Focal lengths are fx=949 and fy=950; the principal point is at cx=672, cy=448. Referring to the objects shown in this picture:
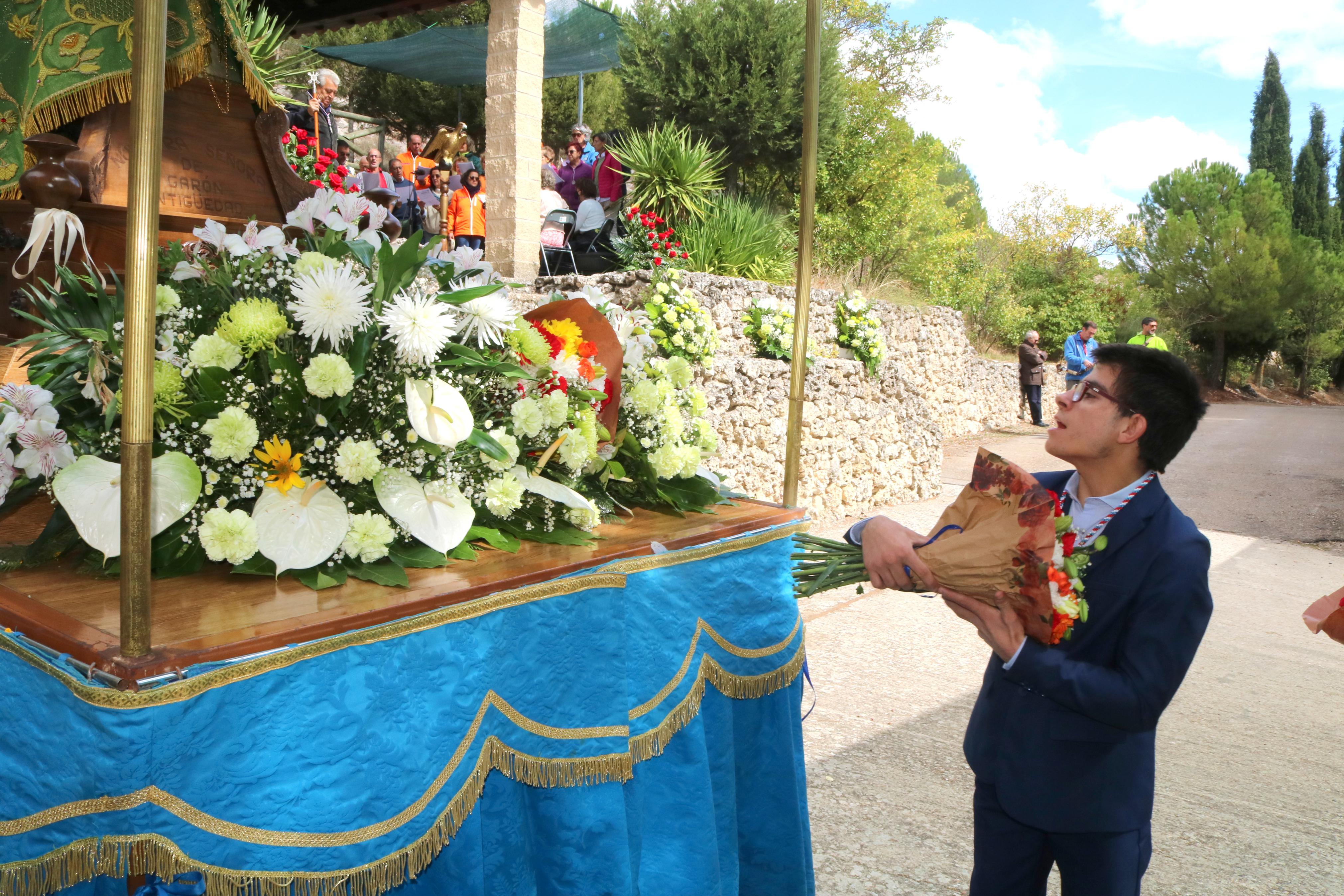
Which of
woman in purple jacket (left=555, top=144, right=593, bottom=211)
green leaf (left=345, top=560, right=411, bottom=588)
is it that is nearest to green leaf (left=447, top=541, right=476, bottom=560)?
green leaf (left=345, top=560, right=411, bottom=588)

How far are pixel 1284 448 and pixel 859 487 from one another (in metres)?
11.2

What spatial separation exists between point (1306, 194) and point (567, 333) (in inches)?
1812

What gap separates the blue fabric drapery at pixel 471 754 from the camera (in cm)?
117

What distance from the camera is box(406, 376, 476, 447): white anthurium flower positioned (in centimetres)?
159

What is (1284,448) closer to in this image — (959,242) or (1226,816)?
(959,242)

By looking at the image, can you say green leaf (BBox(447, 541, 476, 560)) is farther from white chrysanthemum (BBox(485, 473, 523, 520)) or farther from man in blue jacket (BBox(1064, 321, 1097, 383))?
man in blue jacket (BBox(1064, 321, 1097, 383))

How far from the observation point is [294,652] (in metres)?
1.26

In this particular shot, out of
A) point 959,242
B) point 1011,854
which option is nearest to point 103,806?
point 1011,854

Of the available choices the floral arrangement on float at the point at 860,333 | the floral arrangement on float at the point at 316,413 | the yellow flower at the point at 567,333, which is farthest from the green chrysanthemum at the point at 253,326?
the floral arrangement on float at the point at 860,333

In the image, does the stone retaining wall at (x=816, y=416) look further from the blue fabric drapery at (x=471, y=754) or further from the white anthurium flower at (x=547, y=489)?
the white anthurium flower at (x=547, y=489)

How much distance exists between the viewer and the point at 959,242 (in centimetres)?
2020

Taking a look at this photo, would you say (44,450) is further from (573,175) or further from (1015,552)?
(573,175)

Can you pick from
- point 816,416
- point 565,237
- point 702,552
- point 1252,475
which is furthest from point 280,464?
point 1252,475

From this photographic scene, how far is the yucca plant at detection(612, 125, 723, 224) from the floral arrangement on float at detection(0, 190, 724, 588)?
8.08m
